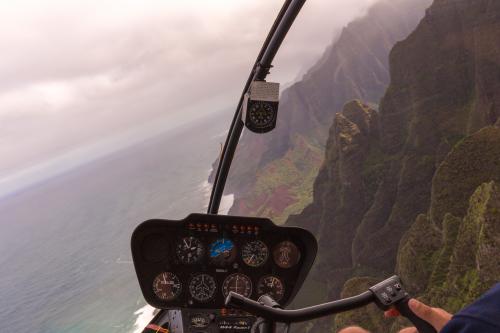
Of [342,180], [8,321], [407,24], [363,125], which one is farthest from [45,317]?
[407,24]

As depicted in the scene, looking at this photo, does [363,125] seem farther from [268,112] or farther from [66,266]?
[66,266]

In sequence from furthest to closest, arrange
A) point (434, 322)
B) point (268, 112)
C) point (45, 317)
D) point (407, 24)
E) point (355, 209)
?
point (407, 24)
point (45, 317)
point (355, 209)
point (268, 112)
point (434, 322)

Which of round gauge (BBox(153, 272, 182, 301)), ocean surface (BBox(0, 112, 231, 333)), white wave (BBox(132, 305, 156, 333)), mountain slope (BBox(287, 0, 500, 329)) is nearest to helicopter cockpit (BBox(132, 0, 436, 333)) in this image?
round gauge (BBox(153, 272, 182, 301))

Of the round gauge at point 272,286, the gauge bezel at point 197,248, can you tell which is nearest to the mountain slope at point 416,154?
the round gauge at point 272,286

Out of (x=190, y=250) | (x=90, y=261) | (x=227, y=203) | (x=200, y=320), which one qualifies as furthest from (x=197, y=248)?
(x=90, y=261)

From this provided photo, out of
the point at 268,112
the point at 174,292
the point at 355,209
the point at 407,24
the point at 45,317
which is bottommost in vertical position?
the point at 45,317

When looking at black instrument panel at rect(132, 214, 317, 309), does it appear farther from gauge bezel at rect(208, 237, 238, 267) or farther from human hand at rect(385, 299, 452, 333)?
human hand at rect(385, 299, 452, 333)

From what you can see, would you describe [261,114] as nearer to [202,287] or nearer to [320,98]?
[202,287]
